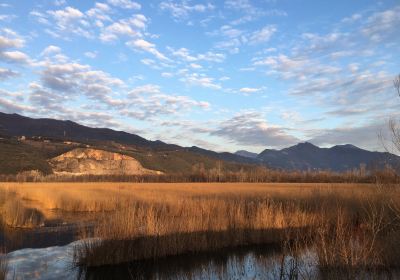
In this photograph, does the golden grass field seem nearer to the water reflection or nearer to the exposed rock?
the water reflection

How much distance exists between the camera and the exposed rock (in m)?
120

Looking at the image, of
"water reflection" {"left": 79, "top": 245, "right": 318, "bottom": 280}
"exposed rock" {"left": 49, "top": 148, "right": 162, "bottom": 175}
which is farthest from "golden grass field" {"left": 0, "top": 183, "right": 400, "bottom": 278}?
"exposed rock" {"left": 49, "top": 148, "right": 162, "bottom": 175}

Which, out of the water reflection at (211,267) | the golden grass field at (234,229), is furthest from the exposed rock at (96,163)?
the water reflection at (211,267)

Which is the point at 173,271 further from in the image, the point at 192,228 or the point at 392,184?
the point at 392,184

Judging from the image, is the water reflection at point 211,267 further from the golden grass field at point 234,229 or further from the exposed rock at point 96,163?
the exposed rock at point 96,163

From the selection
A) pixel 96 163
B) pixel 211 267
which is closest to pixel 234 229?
pixel 211 267

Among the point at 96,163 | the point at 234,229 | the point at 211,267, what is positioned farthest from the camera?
the point at 96,163

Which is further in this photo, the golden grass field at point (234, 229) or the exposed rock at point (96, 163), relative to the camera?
the exposed rock at point (96, 163)

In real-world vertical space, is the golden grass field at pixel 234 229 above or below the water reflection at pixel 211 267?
above

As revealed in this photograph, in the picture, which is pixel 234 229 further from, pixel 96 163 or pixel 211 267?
pixel 96 163

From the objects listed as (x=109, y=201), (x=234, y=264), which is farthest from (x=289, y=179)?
(x=234, y=264)

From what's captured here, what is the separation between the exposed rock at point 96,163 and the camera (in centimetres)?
12025

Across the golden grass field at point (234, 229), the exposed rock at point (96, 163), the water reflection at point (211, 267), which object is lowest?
the water reflection at point (211, 267)

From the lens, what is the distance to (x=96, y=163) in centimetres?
13038
